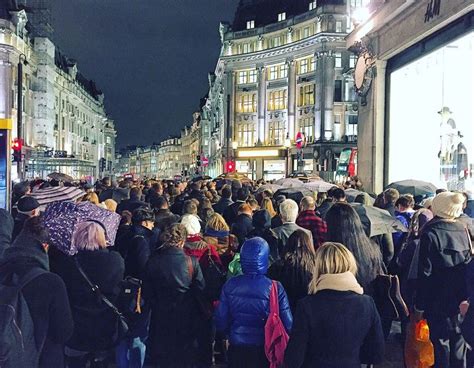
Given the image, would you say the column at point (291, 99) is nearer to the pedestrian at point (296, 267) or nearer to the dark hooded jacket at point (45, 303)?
the pedestrian at point (296, 267)

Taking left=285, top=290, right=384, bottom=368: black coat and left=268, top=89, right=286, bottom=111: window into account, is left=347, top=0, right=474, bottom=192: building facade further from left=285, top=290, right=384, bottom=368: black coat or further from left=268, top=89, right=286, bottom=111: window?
left=268, top=89, right=286, bottom=111: window

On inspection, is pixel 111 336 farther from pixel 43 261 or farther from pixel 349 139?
pixel 349 139

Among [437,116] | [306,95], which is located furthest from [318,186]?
[306,95]

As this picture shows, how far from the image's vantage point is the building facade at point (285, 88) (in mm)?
60062

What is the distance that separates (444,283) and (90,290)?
367cm

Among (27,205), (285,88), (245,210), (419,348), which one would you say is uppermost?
(285,88)

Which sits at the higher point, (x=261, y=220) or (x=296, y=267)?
(x=261, y=220)

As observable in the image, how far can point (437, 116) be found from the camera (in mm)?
16250

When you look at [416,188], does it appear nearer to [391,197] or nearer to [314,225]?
[391,197]

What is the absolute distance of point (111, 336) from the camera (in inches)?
203

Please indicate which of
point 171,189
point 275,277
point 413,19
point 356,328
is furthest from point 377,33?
point 356,328

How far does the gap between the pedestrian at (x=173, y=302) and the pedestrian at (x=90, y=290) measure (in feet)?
1.76

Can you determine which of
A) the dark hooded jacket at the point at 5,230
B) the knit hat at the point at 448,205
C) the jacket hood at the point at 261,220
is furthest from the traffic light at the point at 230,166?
the knit hat at the point at 448,205

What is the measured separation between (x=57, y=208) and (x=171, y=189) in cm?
979
